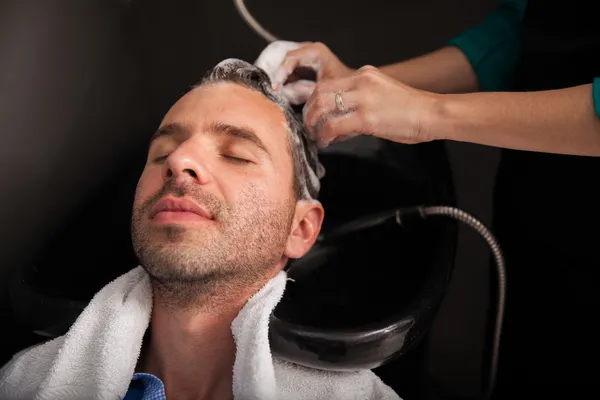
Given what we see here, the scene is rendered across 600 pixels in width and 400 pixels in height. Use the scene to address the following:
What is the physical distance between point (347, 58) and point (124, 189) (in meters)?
0.75

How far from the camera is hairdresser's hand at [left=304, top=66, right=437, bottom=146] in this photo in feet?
3.67

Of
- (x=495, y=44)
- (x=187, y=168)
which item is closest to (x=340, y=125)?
(x=187, y=168)

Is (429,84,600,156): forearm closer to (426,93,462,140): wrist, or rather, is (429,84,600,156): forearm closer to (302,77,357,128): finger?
(426,93,462,140): wrist

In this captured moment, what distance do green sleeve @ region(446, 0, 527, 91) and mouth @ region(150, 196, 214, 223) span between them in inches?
29.8

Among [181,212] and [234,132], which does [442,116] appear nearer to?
[234,132]

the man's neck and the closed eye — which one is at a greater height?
the closed eye

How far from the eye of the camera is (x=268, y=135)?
1224 millimetres

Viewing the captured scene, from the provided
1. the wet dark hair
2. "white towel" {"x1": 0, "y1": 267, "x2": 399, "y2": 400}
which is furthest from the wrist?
"white towel" {"x1": 0, "y1": 267, "x2": 399, "y2": 400}

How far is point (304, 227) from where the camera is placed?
1304 mm

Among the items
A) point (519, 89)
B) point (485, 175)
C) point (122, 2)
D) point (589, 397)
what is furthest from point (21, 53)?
point (589, 397)

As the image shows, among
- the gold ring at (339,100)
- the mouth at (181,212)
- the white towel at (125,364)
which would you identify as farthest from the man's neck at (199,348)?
the gold ring at (339,100)

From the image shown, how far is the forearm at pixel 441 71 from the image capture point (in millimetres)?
1437

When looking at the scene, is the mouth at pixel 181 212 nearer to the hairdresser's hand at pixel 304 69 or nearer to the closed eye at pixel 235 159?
the closed eye at pixel 235 159

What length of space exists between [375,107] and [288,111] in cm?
26
